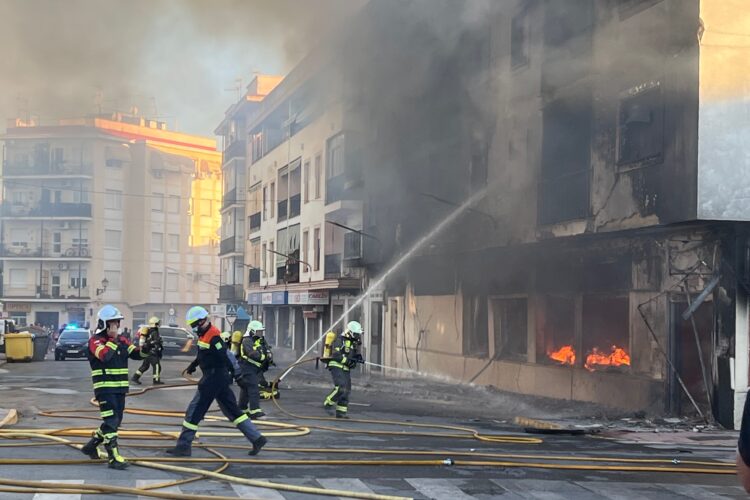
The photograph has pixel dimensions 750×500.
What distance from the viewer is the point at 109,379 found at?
838cm

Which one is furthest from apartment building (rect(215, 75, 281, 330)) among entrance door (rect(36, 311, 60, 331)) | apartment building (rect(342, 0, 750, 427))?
apartment building (rect(342, 0, 750, 427))

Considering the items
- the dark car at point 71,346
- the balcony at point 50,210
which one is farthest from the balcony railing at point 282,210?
the balcony at point 50,210

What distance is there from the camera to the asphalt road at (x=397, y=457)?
7.52m

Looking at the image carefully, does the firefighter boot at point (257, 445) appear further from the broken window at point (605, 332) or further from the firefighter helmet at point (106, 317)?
the broken window at point (605, 332)

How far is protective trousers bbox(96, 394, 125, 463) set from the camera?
8117 mm

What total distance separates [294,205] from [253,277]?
8.82 meters

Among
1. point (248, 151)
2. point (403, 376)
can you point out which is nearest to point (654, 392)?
point (403, 376)

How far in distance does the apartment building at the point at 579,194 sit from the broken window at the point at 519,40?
0.04 metres

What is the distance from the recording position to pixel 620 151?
588 inches

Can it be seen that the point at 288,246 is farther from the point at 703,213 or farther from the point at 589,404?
the point at 703,213

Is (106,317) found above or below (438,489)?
above

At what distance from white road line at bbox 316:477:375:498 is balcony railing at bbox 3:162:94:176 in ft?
197

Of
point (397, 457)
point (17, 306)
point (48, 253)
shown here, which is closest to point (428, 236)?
point (397, 457)

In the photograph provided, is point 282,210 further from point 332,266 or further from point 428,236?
point 428,236
